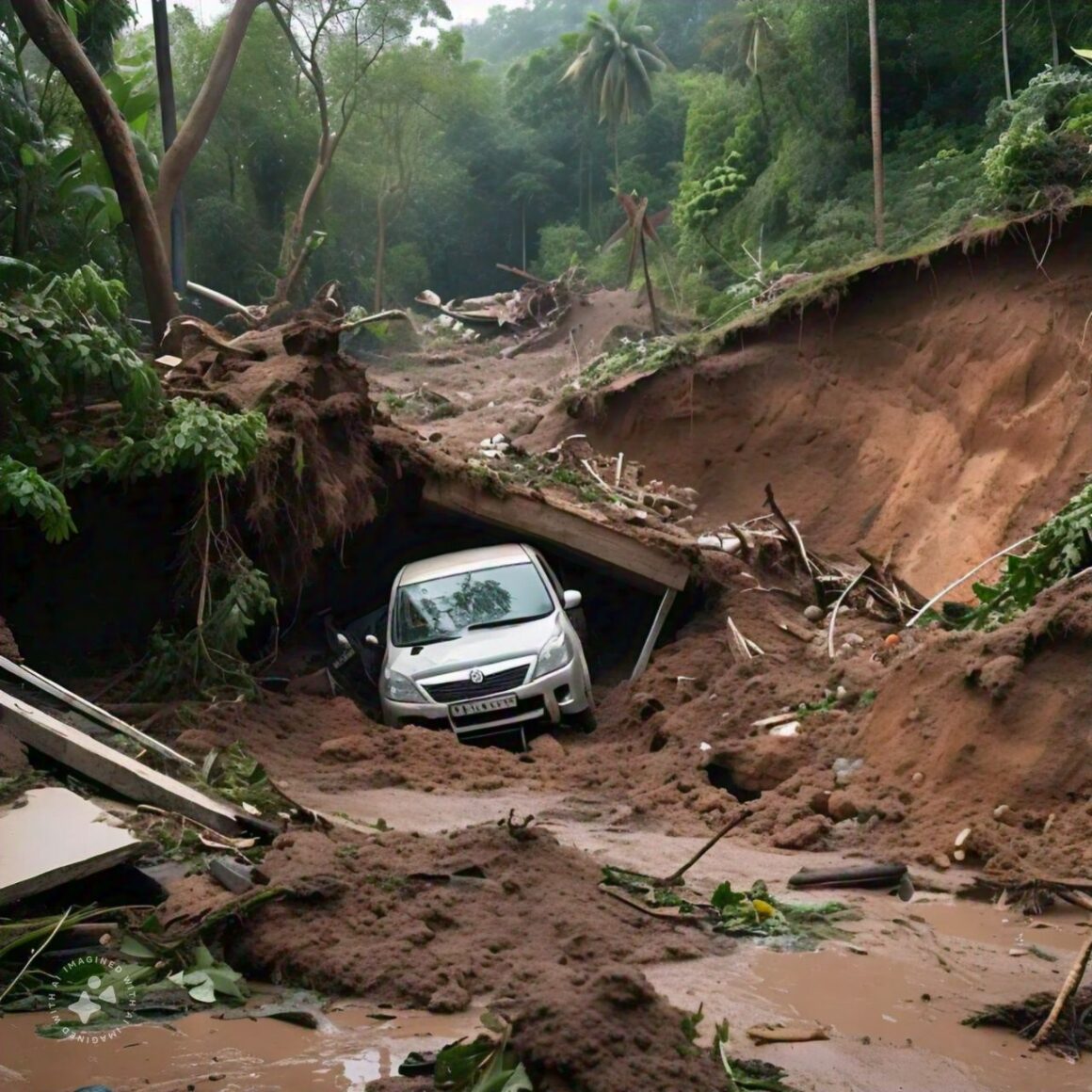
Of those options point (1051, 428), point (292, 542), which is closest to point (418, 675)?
point (292, 542)

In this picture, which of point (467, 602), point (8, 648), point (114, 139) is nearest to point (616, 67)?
point (114, 139)

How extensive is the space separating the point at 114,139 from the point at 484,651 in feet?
26.9

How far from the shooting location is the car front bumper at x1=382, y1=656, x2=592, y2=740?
1184 cm

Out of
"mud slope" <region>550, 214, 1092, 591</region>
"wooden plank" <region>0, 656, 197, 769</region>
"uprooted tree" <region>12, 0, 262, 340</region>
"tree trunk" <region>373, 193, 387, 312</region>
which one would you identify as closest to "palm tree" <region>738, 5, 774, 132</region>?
"tree trunk" <region>373, 193, 387, 312</region>

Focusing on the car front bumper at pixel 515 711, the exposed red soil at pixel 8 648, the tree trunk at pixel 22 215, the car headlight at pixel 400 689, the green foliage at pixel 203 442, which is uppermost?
the tree trunk at pixel 22 215

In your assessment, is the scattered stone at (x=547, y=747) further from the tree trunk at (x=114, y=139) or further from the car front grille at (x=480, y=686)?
the tree trunk at (x=114, y=139)

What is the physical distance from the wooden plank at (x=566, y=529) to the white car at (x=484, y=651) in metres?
0.88

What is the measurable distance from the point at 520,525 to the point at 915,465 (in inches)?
261

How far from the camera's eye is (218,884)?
233 inches

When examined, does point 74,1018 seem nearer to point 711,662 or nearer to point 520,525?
point 711,662

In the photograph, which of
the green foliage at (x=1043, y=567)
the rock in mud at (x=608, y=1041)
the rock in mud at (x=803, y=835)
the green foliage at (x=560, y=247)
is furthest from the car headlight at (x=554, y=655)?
the green foliage at (x=560, y=247)

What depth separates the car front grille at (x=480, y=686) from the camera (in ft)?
38.7

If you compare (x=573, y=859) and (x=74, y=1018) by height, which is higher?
(x=74, y=1018)

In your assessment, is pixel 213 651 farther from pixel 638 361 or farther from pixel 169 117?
pixel 169 117
